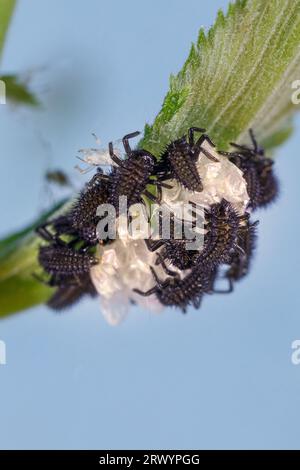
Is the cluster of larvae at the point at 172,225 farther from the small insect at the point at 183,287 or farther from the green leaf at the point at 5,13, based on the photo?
the green leaf at the point at 5,13

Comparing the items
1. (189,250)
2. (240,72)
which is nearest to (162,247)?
(189,250)

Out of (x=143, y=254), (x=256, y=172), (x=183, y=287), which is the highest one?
(x=256, y=172)

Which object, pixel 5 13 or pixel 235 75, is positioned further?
pixel 5 13

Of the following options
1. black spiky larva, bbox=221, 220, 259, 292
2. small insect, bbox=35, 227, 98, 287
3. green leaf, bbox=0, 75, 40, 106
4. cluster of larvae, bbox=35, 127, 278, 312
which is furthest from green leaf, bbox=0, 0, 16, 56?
black spiky larva, bbox=221, 220, 259, 292

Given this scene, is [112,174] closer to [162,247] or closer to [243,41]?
[162,247]

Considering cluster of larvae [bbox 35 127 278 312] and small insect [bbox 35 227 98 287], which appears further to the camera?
small insect [bbox 35 227 98 287]

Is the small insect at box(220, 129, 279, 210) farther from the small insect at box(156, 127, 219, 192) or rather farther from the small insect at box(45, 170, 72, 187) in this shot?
the small insect at box(45, 170, 72, 187)

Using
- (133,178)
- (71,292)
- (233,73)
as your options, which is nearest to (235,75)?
(233,73)

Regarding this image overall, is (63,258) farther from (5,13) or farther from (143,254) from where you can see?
(5,13)
